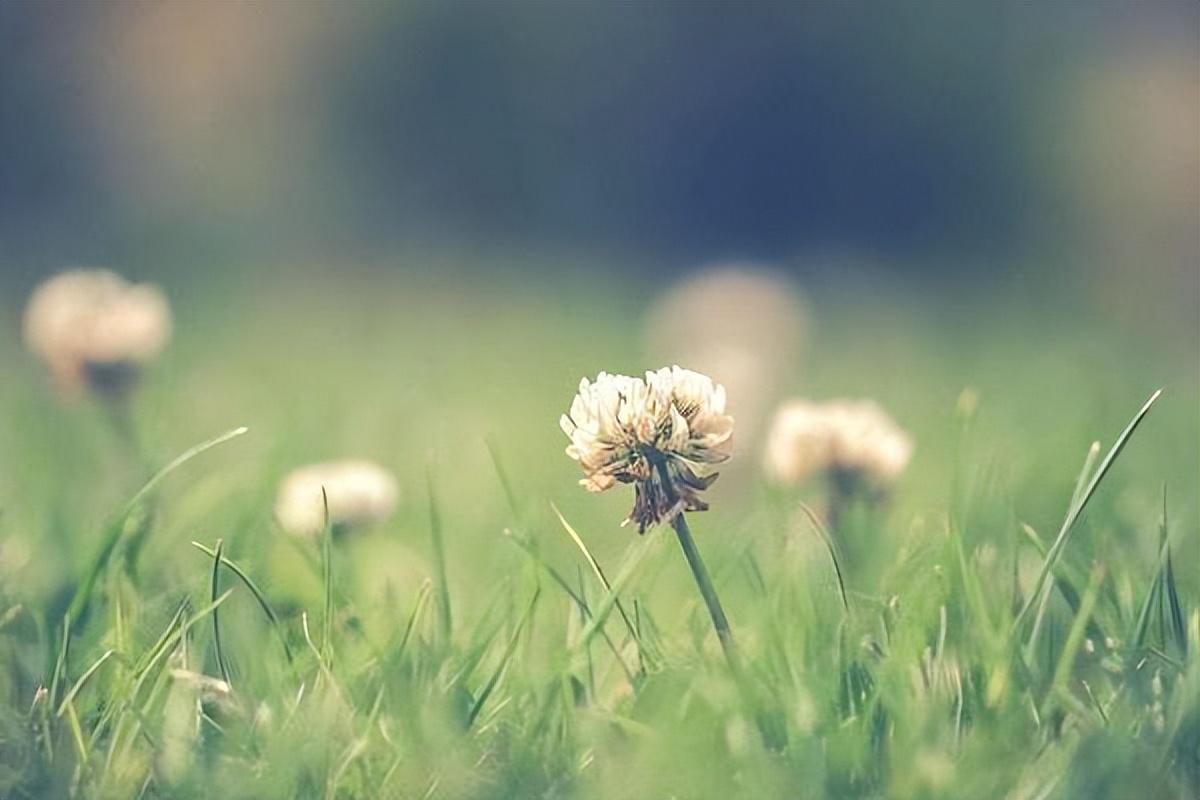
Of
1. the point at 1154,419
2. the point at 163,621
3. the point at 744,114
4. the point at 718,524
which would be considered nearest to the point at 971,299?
the point at 744,114

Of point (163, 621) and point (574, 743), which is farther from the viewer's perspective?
point (163, 621)

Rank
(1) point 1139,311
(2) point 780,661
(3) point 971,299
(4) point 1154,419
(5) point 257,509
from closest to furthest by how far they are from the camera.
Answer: (2) point 780,661 → (5) point 257,509 → (4) point 1154,419 → (1) point 1139,311 → (3) point 971,299

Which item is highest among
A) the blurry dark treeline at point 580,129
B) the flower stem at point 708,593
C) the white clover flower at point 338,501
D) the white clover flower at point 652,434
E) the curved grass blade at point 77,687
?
the blurry dark treeline at point 580,129

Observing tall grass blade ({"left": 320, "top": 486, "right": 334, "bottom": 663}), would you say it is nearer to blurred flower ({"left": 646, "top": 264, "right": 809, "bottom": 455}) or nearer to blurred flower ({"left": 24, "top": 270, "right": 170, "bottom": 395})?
blurred flower ({"left": 24, "top": 270, "right": 170, "bottom": 395})

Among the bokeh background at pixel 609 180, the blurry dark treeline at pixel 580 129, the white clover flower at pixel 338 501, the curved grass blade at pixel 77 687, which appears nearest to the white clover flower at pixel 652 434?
the curved grass blade at pixel 77 687

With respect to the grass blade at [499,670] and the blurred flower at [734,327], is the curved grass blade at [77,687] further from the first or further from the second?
the blurred flower at [734,327]

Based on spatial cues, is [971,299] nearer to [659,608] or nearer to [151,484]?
[659,608]

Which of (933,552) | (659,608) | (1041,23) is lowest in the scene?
(659,608)

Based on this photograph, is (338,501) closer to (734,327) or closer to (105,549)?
(105,549)
